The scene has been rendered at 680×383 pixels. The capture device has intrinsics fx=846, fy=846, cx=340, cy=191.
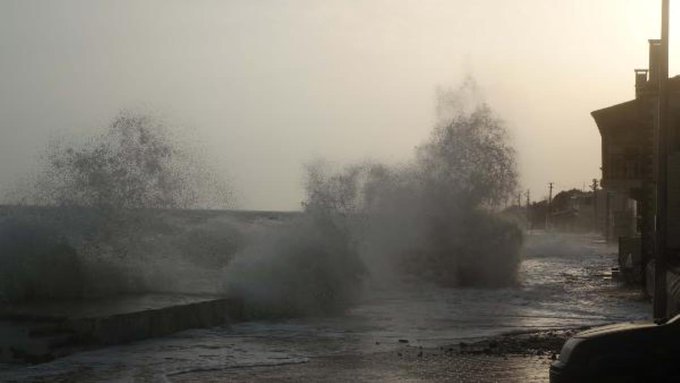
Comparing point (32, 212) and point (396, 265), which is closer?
point (32, 212)

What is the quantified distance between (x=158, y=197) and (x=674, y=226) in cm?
1463

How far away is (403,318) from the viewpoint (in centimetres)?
1655

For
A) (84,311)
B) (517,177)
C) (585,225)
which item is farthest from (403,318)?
(585,225)

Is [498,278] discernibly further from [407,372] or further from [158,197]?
[407,372]

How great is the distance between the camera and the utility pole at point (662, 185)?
11.5 metres

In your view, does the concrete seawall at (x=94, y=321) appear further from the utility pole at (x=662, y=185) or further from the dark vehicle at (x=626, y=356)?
the utility pole at (x=662, y=185)

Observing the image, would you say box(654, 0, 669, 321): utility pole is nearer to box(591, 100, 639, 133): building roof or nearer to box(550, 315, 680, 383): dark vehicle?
box(550, 315, 680, 383): dark vehicle

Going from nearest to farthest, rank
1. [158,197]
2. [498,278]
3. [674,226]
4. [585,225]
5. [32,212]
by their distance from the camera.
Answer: [32,212], [158,197], [674,226], [498,278], [585,225]

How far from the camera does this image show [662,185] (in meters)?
11.7

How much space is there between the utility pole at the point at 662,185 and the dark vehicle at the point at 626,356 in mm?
5053

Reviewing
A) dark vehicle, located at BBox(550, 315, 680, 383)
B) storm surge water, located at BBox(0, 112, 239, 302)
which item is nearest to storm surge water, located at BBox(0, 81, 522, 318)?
storm surge water, located at BBox(0, 112, 239, 302)

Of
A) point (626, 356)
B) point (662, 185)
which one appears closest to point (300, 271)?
point (662, 185)

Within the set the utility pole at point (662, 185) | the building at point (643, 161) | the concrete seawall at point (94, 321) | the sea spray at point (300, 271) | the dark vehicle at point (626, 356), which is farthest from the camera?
the building at point (643, 161)

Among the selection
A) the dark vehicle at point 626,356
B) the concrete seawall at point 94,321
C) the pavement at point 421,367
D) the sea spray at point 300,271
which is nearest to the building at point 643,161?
the pavement at point 421,367
